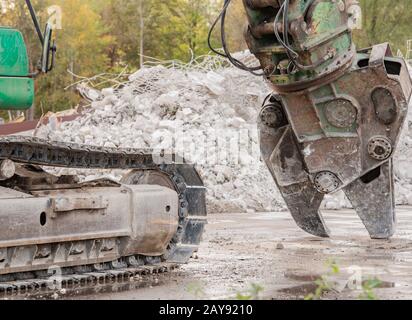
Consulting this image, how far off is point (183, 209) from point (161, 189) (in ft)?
0.96

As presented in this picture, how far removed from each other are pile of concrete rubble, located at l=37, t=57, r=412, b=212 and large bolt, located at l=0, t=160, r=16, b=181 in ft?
26.5

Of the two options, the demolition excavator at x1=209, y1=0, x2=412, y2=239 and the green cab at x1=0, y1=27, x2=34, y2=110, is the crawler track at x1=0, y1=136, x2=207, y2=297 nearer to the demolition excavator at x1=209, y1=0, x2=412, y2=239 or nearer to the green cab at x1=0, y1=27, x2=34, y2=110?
the green cab at x1=0, y1=27, x2=34, y2=110

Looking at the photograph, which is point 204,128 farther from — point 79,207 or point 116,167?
point 79,207

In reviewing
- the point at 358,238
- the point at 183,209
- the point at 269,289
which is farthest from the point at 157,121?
the point at 269,289

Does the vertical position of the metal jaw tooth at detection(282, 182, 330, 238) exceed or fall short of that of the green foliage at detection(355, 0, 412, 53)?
it falls short

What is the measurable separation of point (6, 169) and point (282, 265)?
2620mm

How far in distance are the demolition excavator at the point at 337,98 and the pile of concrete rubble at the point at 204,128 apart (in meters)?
5.75

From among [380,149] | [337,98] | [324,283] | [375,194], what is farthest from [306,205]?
[324,283]

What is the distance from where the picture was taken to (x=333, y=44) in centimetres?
977

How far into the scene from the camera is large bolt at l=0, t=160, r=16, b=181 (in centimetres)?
766

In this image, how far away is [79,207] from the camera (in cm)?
796

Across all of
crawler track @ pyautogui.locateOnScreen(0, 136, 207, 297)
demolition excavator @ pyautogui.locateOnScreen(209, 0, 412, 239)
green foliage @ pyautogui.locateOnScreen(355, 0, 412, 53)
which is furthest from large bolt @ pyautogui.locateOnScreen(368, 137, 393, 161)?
green foliage @ pyautogui.locateOnScreen(355, 0, 412, 53)

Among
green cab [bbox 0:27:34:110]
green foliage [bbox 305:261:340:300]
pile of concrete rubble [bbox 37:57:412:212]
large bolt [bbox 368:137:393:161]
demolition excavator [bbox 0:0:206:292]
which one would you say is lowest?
green foliage [bbox 305:261:340:300]

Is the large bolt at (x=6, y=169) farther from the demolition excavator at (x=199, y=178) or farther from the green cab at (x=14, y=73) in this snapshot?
the green cab at (x=14, y=73)
